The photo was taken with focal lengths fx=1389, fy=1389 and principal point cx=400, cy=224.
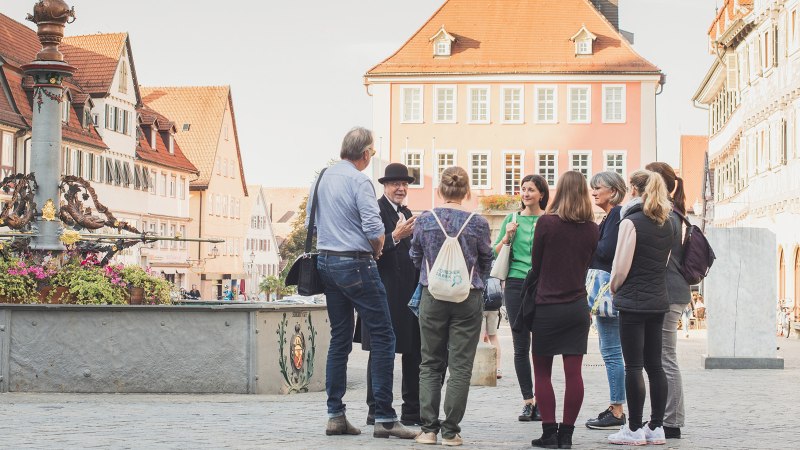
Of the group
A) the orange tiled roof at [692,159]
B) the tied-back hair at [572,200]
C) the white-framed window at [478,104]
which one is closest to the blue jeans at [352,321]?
the tied-back hair at [572,200]

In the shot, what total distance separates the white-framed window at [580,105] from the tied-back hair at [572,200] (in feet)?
196

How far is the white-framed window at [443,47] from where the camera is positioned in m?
68.7

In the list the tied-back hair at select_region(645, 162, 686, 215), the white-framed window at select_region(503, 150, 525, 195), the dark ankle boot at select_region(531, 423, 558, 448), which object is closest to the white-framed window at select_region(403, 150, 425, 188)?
the white-framed window at select_region(503, 150, 525, 195)

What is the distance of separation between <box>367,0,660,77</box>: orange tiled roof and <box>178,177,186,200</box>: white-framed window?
15.7 m

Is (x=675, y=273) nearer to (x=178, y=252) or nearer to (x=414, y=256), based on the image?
(x=414, y=256)

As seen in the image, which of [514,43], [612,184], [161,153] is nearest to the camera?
[612,184]

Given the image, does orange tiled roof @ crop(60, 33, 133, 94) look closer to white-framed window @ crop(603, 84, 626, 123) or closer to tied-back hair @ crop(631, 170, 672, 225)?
white-framed window @ crop(603, 84, 626, 123)

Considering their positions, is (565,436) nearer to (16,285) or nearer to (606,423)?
(606,423)

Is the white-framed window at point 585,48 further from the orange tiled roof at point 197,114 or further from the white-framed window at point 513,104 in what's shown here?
the orange tiled roof at point 197,114

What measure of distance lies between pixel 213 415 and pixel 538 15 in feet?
207

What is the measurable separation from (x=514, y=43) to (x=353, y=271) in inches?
2426

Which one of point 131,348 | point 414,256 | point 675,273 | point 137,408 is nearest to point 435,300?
point 414,256

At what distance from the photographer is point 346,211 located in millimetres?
8820

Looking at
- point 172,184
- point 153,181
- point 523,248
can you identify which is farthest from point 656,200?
point 172,184
